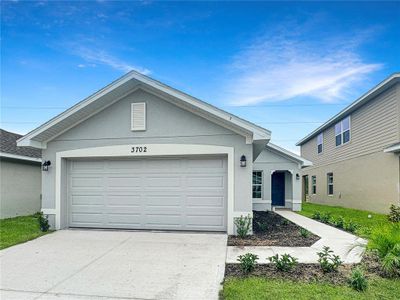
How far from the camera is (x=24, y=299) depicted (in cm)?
477

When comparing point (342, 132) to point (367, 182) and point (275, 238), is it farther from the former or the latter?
point (275, 238)

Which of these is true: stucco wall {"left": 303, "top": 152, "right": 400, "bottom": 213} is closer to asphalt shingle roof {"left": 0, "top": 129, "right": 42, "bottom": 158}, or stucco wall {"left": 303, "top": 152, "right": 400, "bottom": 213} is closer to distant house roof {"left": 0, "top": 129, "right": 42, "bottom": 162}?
distant house roof {"left": 0, "top": 129, "right": 42, "bottom": 162}

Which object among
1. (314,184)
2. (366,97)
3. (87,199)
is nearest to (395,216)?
(366,97)

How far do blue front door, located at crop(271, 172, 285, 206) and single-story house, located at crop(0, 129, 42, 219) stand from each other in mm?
13512

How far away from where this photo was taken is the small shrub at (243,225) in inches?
354

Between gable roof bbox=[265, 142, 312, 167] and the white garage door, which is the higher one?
gable roof bbox=[265, 142, 312, 167]

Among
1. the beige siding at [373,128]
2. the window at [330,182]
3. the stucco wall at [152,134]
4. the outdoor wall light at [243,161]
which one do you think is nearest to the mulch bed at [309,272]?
the stucco wall at [152,134]

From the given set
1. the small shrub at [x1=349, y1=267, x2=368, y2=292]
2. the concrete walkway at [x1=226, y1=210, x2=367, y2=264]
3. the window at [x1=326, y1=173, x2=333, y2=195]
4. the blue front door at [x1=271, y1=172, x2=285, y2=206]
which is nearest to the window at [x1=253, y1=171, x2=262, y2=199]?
the blue front door at [x1=271, y1=172, x2=285, y2=206]

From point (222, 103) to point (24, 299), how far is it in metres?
25.4

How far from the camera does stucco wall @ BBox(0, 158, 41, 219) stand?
1353 centimetres

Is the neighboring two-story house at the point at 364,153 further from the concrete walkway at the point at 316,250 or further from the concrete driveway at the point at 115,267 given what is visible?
the concrete driveway at the point at 115,267

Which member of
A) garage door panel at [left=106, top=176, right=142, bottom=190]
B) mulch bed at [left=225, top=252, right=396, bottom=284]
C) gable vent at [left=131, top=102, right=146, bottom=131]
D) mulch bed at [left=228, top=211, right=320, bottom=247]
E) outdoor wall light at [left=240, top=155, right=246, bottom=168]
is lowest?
mulch bed at [left=228, top=211, right=320, bottom=247]

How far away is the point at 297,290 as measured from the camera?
4.89m

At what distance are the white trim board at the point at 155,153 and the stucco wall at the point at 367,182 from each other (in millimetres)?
8952
